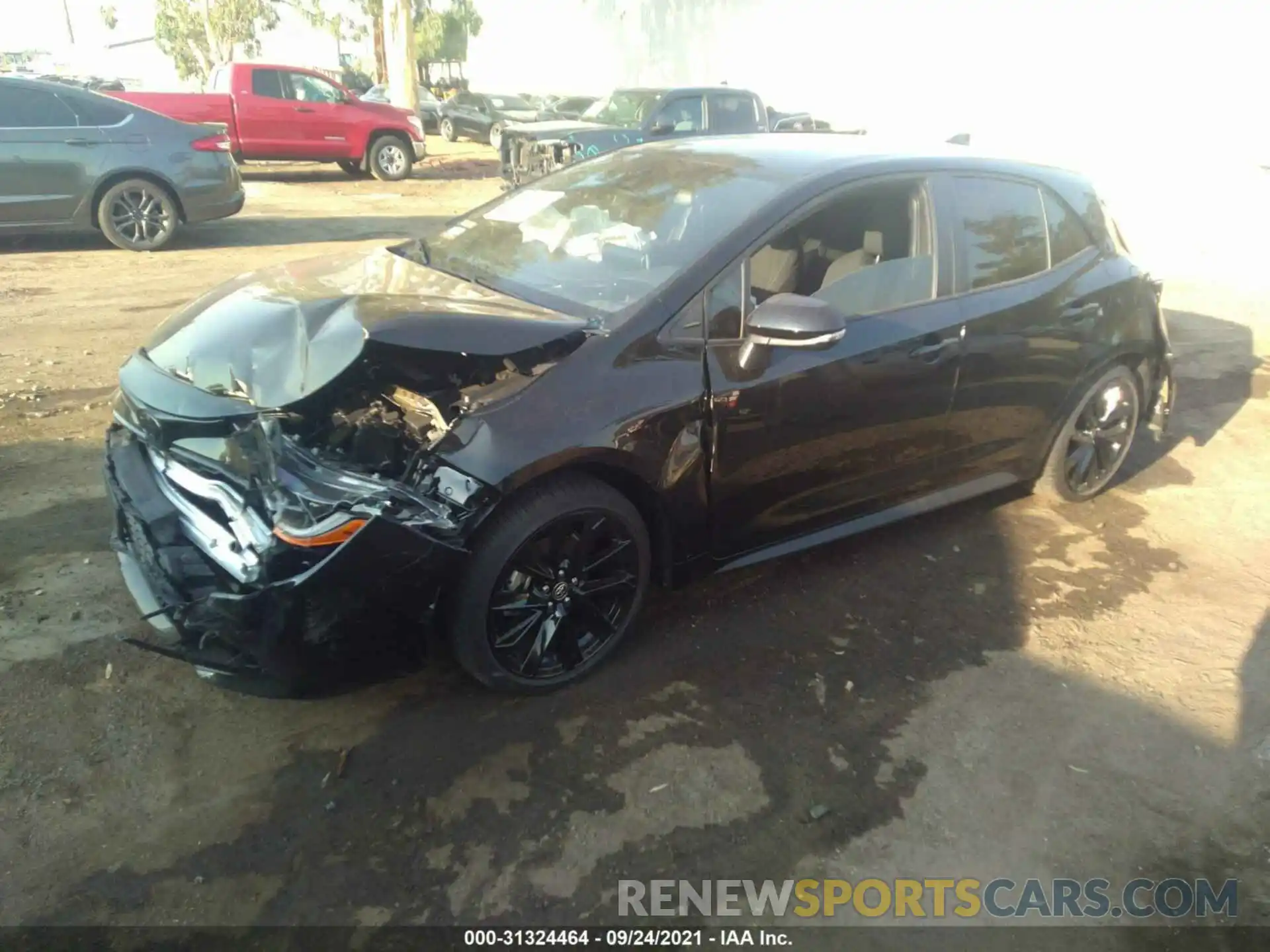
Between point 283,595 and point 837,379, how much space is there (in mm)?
2042

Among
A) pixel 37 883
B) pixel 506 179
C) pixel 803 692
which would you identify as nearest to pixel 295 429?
pixel 37 883

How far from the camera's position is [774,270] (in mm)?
3475

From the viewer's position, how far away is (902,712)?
124 inches

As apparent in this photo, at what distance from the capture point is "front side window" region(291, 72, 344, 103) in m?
14.2

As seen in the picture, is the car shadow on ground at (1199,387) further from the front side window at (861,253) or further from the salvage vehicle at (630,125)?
the salvage vehicle at (630,125)

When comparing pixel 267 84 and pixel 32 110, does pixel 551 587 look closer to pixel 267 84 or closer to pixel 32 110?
pixel 32 110

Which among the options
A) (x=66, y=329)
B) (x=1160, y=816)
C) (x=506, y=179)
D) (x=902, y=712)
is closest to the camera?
(x=1160, y=816)

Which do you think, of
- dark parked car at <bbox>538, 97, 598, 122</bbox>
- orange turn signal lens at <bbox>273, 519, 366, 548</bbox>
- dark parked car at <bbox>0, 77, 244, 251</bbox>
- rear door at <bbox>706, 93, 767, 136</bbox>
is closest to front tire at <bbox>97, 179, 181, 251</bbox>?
dark parked car at <bbox>0, 77, 244, 251</bbox>

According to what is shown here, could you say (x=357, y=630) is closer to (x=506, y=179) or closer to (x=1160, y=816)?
(x=1160, y=816)

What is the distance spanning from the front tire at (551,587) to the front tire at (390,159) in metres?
13.9

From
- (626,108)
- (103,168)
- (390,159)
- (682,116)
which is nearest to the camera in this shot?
(103,168)

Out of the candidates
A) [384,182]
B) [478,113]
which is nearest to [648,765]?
[384,182]

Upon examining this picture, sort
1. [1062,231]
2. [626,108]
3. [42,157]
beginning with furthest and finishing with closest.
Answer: [626,108] < [42,157] < [1062,231]

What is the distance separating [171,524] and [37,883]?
102 cm
